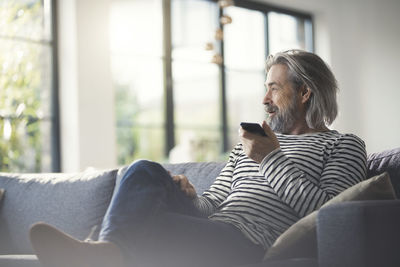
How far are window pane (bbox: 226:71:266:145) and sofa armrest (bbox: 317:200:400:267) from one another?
18.6 ft

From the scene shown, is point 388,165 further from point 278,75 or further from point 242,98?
point 242,98

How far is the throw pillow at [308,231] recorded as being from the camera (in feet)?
5.28

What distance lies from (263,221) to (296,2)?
625 centimetres

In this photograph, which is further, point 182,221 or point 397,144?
point 397,144

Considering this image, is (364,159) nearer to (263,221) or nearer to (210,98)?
(263,221)

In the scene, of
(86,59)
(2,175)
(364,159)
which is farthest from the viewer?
(86,59)

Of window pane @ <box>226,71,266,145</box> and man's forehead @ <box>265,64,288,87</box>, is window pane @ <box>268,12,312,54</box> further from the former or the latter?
man's forehead @ <box>265,64,288,87</box>

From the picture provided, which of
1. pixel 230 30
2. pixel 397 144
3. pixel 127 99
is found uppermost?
pixel 230 30

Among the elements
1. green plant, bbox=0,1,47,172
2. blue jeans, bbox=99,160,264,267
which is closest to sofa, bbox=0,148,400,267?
blue jeans, bbox=99,160,264,267

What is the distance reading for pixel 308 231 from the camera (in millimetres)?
1605

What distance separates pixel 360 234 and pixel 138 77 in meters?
5.05

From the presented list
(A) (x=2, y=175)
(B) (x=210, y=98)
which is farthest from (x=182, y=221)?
(B) (x=210, y=98)

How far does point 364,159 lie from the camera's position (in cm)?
193

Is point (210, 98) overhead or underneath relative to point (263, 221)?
overhead
